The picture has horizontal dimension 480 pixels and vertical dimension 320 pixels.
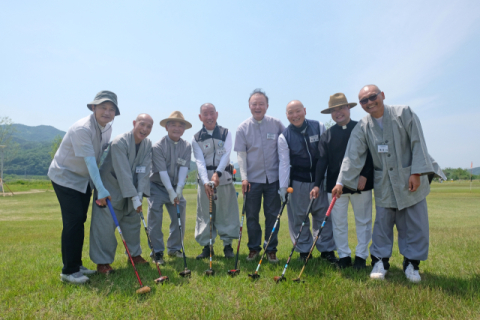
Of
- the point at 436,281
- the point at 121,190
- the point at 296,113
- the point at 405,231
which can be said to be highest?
the point at 296,113

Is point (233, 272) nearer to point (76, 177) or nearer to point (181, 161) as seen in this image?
→ point (181, 161)

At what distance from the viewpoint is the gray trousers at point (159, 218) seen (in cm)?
613

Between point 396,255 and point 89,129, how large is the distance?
19.8 feet

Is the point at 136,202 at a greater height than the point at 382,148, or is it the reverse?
the point at 382,148

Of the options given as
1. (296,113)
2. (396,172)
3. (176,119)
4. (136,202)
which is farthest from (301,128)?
(136,202)

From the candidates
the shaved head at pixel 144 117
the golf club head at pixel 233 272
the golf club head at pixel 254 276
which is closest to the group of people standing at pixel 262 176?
the shaved head at pixel 144 117

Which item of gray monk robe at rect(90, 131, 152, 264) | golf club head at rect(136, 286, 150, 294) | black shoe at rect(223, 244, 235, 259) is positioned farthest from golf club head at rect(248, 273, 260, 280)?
gray monk robe at rect(90, 131, 152, 264)

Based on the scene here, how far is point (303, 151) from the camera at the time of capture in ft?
18.2

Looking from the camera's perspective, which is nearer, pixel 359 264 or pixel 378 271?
pixel 378 271

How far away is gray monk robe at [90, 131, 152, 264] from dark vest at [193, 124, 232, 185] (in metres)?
1.13

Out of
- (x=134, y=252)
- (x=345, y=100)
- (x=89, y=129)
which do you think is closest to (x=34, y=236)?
(x=134, y=252)

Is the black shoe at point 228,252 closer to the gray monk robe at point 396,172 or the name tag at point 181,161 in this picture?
the name tag at point 181,161

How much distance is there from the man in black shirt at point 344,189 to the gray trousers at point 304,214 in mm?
255

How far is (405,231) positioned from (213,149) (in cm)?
375
